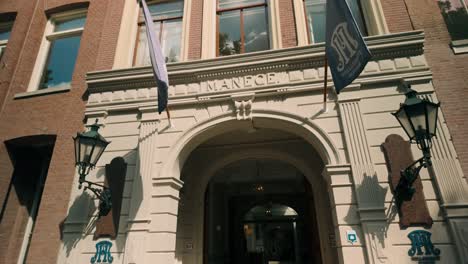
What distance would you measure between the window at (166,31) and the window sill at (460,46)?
6.00 m

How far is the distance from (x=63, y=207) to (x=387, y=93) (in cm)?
695

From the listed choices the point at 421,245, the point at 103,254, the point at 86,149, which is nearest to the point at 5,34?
the point at 86,149

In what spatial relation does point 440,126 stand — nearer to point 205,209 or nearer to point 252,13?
point 252,13

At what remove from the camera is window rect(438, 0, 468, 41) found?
232 inches

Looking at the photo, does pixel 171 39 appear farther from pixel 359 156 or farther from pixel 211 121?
pixel 359 156

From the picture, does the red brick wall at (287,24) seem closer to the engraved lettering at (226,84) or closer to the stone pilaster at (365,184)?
the engraved lettering at (226,84)

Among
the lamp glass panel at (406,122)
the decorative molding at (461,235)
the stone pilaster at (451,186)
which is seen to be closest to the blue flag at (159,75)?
the lamp glass panel at (406,122)

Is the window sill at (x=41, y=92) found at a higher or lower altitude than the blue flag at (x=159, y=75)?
higher

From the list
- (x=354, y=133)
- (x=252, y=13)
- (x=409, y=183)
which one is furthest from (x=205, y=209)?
(x=252, y=13)

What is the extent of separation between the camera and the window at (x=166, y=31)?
711cm

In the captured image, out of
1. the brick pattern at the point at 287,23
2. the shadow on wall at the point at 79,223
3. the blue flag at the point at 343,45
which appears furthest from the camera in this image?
the brick pattern at the point at 287,23

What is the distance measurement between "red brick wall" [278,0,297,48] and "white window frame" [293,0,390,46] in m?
0.10

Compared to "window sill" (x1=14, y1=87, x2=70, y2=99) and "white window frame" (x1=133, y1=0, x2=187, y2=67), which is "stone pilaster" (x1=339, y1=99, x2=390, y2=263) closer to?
"white window frame" (x1=133, y1=0, x2=187, y2=67)

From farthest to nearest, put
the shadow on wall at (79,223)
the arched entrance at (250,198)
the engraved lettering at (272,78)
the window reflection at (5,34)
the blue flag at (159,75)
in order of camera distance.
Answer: the window reflection at (5,34), the arched entrance at (250,198), the engraved lettering at (272,78), the shadow on wall at (79,223), the blue flag at (159,75)
